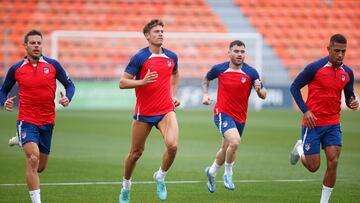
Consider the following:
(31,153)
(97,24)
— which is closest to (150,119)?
(31,153)

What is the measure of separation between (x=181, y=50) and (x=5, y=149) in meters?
18.8

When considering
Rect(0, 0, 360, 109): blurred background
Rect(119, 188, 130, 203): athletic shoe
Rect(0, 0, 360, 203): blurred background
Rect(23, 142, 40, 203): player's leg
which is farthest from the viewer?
Rect(0, 0, 360, 109): blurred background

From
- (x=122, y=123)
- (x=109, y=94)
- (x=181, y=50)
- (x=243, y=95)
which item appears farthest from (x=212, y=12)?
(x=243, y=95)

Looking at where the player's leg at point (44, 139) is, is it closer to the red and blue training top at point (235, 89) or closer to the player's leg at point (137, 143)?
the player's leg at point (137, 143)

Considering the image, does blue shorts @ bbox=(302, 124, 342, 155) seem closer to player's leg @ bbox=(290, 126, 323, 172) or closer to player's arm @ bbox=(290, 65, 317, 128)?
player's leg @ bbox=(290, 126, 323, 172)

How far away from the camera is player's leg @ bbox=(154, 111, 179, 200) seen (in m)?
10.0

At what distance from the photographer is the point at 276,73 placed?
37719 mm

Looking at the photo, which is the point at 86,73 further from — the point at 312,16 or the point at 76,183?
the point at 76,183

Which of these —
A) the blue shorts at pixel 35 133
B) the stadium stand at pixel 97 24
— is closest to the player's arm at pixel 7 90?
the blue shorts at pixel 35 133

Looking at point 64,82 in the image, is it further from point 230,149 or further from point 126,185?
point 230,149

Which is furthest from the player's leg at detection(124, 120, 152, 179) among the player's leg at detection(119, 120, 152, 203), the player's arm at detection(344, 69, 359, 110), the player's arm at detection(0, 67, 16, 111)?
the player's arm at detection(344, 69, 359, 110)

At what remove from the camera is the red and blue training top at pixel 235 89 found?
11992mm

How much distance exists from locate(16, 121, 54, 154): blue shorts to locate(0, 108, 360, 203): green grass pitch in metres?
0.96

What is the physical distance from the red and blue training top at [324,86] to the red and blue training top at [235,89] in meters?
2.02
